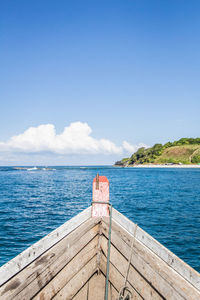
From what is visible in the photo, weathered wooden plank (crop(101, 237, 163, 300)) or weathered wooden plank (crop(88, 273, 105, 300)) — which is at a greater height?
weathered wooden plank (crop(101, 237, 163, 300))

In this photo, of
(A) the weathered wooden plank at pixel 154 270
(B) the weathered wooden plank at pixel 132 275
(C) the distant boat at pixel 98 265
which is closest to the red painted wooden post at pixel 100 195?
(C) the distant boat at pixel 98 265

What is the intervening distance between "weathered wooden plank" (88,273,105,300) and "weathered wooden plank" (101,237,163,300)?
0.50 m

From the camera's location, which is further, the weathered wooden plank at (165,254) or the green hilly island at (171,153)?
the green hilly island at (171,153)

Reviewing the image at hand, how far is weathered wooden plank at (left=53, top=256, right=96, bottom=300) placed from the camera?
10.2 ft

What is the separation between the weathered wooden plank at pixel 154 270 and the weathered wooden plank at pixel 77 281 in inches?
24.6

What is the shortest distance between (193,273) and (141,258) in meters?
0.75

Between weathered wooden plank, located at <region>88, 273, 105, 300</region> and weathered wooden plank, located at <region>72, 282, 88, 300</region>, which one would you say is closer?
weathered wooden plank, located at <region>72, 282, 88, 300</region>

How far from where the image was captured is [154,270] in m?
2.78

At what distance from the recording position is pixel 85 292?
356 centimetres

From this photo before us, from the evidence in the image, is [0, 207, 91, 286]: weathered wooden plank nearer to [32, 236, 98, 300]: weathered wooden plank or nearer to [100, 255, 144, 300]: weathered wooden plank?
[32, 236, 98, 300]: weathered wooden plank

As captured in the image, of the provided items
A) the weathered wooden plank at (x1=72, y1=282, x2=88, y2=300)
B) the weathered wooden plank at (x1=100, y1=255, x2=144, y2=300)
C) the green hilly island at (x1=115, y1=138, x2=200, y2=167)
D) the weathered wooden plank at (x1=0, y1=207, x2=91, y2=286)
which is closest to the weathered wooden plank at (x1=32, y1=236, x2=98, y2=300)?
the weathered wooden plank at (x1=100, y1=255, x2=144, y2=300)

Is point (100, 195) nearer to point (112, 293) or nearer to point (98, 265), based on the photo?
point (98, 265)

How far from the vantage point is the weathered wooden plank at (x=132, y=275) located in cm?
285

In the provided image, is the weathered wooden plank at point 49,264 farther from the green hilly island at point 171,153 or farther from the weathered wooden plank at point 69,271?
the green hilly island at point 171,153
